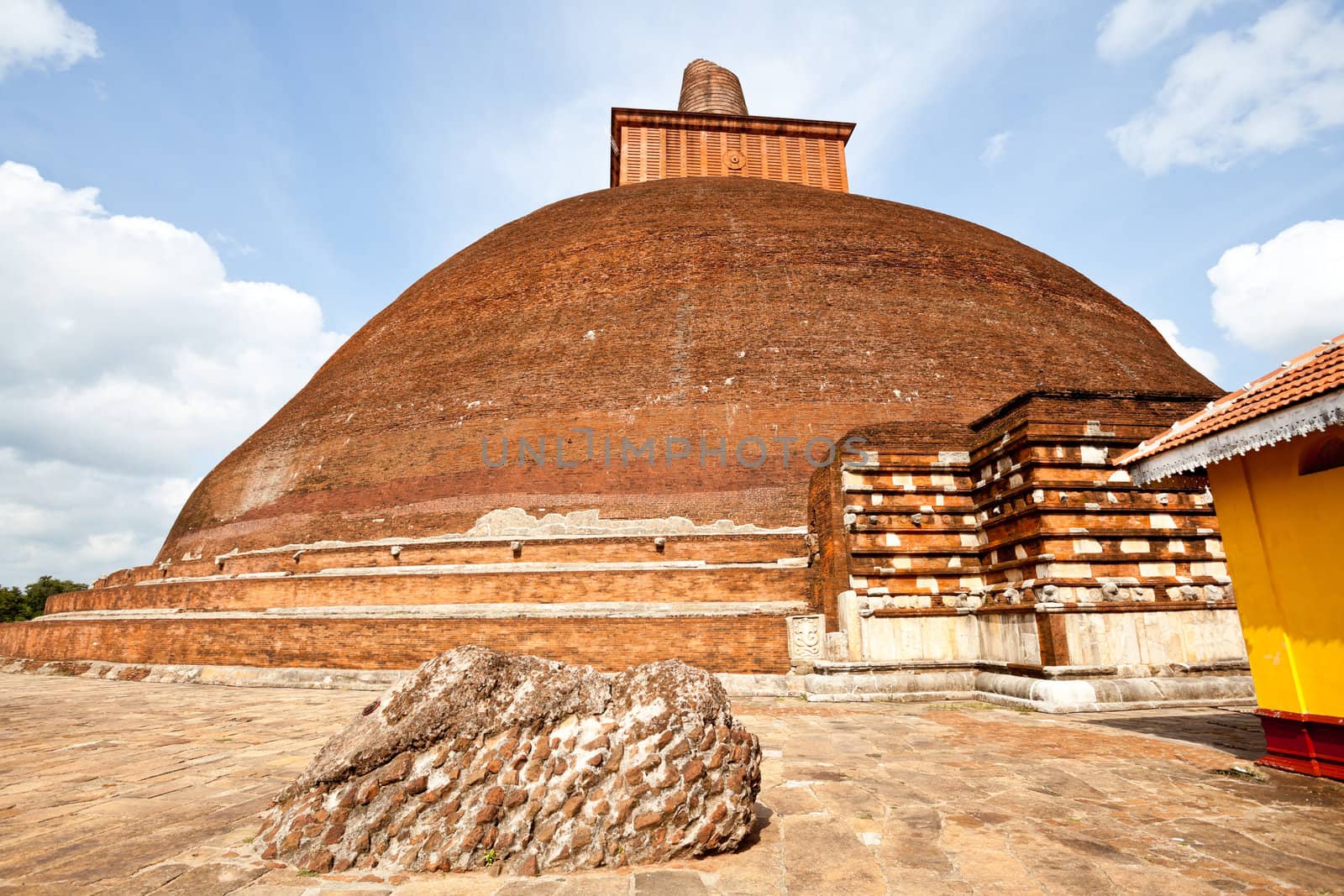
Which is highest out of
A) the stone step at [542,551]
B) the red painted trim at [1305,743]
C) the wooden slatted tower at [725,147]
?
the wooden slatted tower at [725,147]

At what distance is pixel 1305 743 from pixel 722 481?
26.8 ft

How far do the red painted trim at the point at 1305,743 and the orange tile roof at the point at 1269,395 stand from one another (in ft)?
5.51

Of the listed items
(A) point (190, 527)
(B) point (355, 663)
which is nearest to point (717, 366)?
(B) point (355, 663)


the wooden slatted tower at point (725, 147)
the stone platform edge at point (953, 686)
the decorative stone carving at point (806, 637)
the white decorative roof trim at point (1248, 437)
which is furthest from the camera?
the wooden slatted tower at point (725, 147)

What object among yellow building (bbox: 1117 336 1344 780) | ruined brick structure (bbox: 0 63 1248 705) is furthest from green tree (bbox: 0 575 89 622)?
yellow building (bbox: 1117 336 1344 780)

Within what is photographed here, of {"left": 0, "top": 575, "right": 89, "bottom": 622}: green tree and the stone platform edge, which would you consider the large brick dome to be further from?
{"left": 0, "top": 575, "right": 89, "bottom": 622}: green tree

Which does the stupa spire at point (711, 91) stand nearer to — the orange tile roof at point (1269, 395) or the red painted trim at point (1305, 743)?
the orange tile roof at point (1269, 395)

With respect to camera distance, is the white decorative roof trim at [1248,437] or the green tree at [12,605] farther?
the green tree at [12,605]

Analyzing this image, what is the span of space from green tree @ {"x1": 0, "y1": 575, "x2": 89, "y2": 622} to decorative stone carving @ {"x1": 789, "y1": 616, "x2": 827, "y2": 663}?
34355 millimetres

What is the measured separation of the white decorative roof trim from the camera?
11.7ft

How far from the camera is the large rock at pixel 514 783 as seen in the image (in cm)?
266

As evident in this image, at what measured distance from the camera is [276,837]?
9.07ft

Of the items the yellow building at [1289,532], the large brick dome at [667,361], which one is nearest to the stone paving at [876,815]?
the yellow building at [1289,532]

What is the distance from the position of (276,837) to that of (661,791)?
1.58 meters
